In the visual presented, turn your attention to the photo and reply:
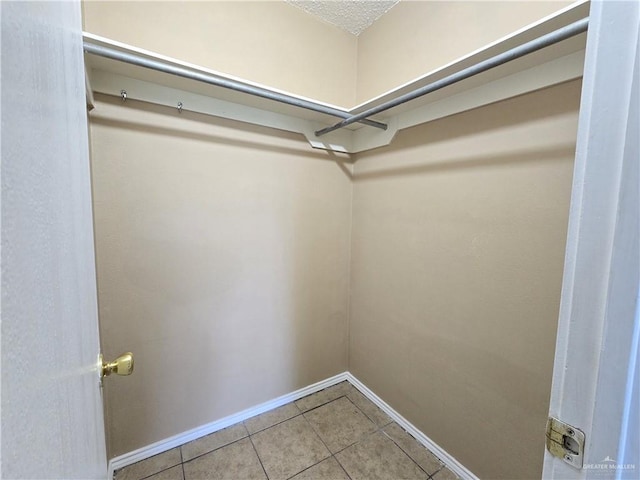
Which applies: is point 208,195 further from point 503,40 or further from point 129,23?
point 503,40

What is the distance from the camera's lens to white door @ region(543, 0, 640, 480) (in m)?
0.39

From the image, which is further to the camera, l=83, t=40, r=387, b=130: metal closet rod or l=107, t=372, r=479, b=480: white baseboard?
l=107, t=372, r=479, b=480: white baseboard

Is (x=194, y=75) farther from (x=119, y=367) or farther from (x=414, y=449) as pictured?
(x=414, y=449)

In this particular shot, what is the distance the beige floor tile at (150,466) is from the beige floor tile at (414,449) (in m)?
1.29

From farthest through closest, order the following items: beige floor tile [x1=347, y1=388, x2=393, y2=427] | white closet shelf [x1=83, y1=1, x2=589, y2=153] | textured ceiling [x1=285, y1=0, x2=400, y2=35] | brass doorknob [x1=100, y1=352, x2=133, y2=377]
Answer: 1. beige floor tile [x1=347, y1=388, x2=393, y2=427]
2. textured ceiling [x1=285, y1=0, x2=400, y2=35]
3. white closet shelf [x1=83, y1=1, x2=589, y2=153]
4. brass doorknob [x1=100, y1=352, x2=133, y2=377]

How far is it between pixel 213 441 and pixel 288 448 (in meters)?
0.47

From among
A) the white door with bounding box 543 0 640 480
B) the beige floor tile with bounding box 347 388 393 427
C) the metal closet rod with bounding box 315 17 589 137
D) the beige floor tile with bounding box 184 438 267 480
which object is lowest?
the beige floor tile with bounding box 184 438 267 480

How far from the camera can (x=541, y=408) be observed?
1135mm

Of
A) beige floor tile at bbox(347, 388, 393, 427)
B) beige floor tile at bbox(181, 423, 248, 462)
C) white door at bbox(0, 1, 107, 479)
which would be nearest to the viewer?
white door at bbox(0, 1, 107, 479)

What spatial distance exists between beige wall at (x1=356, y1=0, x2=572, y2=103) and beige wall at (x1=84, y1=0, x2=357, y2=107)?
0.19 m

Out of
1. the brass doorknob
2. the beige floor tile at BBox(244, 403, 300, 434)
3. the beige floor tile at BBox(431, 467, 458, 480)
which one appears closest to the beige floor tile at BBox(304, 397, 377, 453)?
the beige floor tile at BBox(244, 403, 300, 434)

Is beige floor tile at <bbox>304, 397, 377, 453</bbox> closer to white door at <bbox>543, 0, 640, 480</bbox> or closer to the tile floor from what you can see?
the tile floor

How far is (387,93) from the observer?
1385 mm

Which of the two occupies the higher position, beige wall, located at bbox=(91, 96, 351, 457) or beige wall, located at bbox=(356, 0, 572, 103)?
beige wall, located at bbox=(356, 0, 572, 103)
